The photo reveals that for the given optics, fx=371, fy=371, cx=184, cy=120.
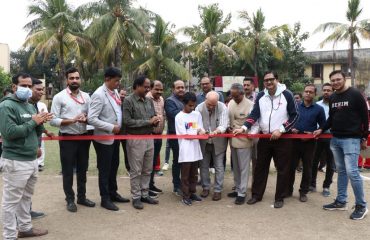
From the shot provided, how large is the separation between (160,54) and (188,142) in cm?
1927

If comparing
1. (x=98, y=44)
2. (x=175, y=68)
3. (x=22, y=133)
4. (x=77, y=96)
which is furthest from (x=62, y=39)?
(x=22, y=133)

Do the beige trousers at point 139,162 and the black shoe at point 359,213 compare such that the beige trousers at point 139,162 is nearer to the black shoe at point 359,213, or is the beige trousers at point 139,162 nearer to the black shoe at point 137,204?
the black shoe at point 137,204

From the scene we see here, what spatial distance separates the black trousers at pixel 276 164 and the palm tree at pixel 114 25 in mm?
17588

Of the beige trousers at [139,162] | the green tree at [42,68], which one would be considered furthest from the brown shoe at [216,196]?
the green tree at [42,68]

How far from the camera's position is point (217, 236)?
4.39 meters

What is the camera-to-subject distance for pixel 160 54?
24234 millimetres

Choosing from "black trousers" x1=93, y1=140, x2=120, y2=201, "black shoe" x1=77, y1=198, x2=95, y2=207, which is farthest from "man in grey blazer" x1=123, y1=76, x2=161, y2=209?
"black shoe" x1=77, y1=198, x2=95, y2=207

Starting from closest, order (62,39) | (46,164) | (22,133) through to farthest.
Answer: (22,133) → (46,164) → (62,39)

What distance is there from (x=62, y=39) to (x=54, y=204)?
1936 cm

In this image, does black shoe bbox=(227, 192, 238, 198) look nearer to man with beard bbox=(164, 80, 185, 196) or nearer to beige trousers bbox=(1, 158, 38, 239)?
man with beard bbox=(164, 80, 185, 196)

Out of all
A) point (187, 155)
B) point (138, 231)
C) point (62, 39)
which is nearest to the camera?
point (138, 231)

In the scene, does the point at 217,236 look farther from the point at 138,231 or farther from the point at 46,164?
the point at 46,164

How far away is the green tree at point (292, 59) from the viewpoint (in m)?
28.5

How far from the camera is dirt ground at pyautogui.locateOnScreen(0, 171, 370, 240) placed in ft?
14.6
